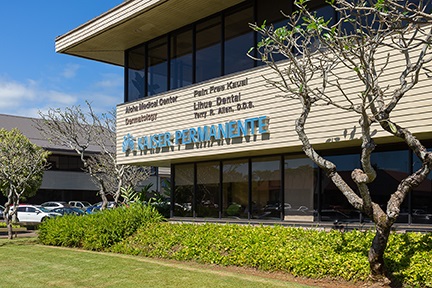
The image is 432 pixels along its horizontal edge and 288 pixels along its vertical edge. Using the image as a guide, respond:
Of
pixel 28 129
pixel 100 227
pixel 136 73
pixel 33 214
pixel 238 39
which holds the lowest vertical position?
pixel 33 214

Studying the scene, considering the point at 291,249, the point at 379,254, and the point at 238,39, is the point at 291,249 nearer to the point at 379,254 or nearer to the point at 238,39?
the point at 379,254

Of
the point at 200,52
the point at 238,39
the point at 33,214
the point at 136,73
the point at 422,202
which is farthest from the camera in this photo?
the point at 33,214

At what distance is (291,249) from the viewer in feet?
38.9

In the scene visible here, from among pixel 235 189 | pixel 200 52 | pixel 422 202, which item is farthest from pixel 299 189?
pixel 200 52

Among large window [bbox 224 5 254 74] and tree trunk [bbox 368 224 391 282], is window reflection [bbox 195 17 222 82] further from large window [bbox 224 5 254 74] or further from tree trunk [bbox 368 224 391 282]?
tree trunk [bbox 368 224 391 282]

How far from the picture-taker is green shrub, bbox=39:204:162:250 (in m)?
17.1

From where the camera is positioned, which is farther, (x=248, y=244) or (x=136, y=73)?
(x=136, y=73)

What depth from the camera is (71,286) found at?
1077 cm

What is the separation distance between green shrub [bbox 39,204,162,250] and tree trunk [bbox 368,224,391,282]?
926 cm

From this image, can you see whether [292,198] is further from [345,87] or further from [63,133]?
[63,133]

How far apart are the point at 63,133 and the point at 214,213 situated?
14.0m

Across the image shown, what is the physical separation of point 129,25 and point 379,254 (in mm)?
12033

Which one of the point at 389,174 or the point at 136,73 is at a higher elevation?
the point at 136,73

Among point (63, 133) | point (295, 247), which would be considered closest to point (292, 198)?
point (295, 247)
